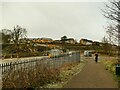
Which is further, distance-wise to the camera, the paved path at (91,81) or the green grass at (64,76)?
the paved path at (91,81)

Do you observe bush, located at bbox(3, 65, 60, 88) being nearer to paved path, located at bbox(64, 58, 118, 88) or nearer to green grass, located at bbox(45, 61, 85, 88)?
green grass, located at bbox(45, 61, 85, 88)

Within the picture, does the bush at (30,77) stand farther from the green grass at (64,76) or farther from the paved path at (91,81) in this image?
the paved path at (91,81)

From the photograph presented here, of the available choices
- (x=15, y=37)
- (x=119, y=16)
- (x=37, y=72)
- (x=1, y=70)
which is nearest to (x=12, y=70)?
(x=1, y=70)

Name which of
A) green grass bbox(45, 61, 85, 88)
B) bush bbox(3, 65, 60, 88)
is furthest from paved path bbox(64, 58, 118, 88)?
bush bbox(3, 65, 60, 88)

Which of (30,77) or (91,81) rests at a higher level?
(30,77)

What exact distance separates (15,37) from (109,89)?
17.1ft

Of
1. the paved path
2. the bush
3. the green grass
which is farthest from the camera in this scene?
the paved path

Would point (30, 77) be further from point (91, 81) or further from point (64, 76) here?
point (64, 76)

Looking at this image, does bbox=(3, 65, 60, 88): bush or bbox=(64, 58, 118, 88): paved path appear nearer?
bbox=(3, 65, 60, 88): bush

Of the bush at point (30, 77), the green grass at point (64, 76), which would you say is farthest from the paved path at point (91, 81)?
the bush at point (30, 77)

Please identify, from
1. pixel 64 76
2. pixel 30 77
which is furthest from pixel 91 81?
pixel 30 77

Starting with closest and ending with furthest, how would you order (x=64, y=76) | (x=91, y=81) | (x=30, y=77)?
(x=30, y=77) → (x=91, y=81) → (x=64, y=76)

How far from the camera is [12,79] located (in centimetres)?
1234

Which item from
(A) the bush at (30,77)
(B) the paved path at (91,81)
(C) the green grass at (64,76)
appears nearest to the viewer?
(A) the bush at (30,77)
